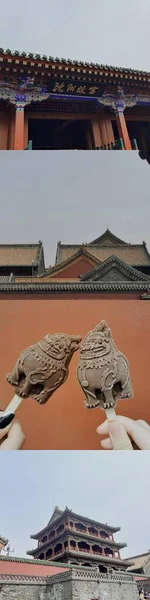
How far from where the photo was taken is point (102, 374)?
3.08 metres

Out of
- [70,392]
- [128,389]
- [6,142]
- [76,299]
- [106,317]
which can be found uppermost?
[6,142]

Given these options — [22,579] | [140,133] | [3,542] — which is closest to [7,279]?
[3,542]

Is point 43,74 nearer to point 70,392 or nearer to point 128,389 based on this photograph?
point 70,392

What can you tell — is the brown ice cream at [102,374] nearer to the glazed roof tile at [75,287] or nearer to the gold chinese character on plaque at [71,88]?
the glazed roof tile at [75,287]

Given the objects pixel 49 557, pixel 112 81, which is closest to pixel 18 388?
pixel 49 557

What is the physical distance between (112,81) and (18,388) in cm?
696

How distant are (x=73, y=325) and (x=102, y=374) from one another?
230 cm

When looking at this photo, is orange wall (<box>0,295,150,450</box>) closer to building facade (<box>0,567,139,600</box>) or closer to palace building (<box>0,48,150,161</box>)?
building facade (<box>0,567,139,600</box>)

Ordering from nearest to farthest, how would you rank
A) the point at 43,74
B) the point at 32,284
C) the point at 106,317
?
the point at 106,317 → the point at 32,284 → the point at 43,74

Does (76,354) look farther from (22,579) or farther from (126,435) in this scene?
(22,579)

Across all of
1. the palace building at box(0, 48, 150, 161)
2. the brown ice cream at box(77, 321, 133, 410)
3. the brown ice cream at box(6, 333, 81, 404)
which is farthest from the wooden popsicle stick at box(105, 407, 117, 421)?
the palace building at box(0, 48, 150, 161)

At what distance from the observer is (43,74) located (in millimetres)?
7340

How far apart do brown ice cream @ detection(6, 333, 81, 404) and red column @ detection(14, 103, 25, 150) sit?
5.41m

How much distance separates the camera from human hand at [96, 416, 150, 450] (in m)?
3.00
